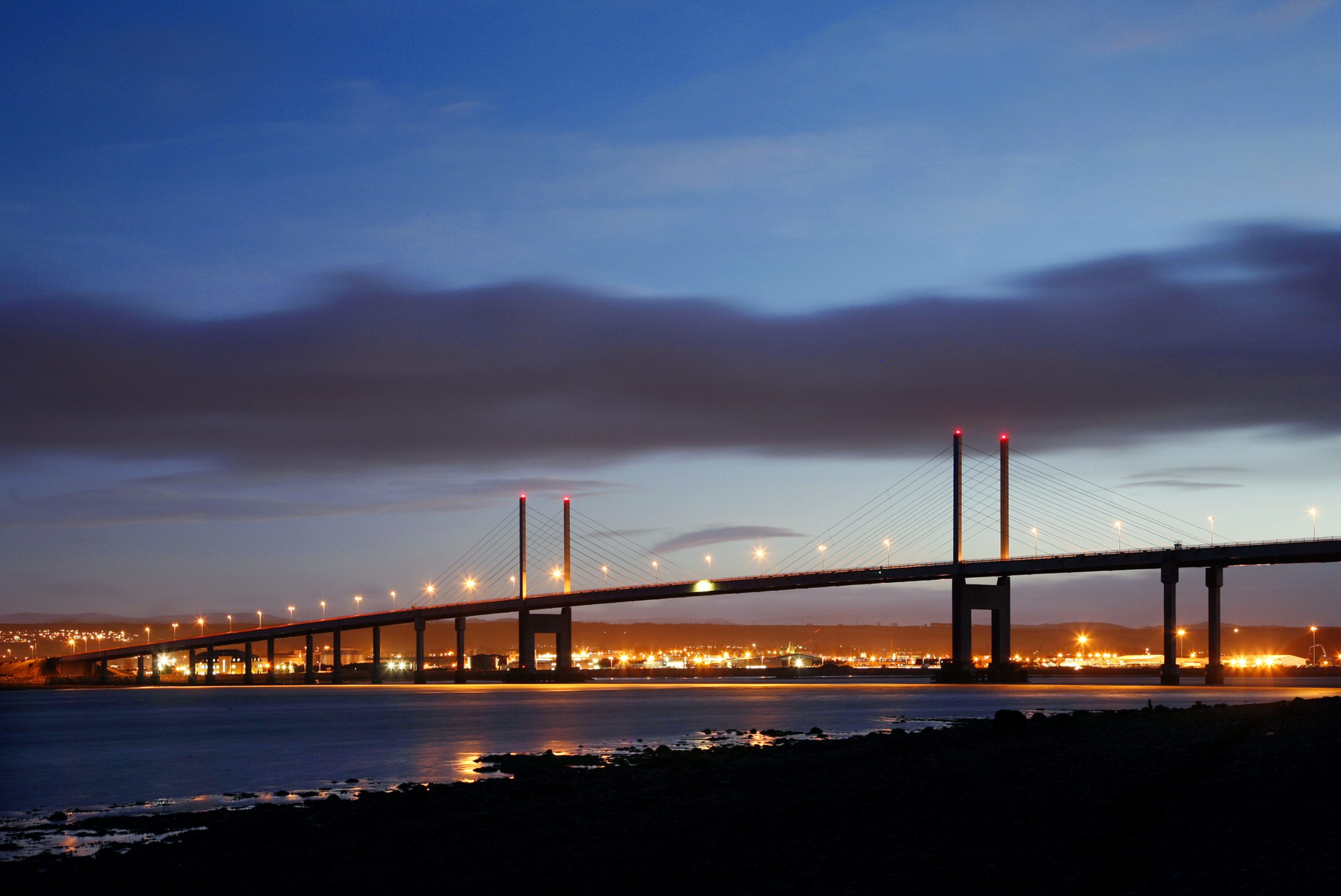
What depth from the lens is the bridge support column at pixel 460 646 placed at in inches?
4769

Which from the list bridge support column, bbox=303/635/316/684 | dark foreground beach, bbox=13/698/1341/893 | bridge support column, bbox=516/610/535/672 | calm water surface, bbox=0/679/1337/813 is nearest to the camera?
dark foreground beach, bbox=13/698/1341/893

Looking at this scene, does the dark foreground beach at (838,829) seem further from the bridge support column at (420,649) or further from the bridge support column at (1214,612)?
the bridge support column at (420,649)

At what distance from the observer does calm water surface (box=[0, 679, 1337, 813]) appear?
29.5 meters

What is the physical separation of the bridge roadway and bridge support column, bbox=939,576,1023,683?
1.04m

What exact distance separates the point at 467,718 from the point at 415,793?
33.3 meters

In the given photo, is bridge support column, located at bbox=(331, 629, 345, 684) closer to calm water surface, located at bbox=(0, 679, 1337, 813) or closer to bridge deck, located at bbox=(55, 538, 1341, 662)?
bridge deck, located at bbox=(55, 538, 1341, 662)

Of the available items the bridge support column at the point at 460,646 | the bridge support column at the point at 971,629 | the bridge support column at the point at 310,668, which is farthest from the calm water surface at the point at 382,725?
the bridge support column at the point at 310,668

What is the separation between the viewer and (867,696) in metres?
81.7

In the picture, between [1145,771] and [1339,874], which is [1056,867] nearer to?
[1339,874]

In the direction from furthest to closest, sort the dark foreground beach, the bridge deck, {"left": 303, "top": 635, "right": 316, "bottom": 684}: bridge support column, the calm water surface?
{"left": 303, "top": 635, "right": 316, "bottom": 684}: bridge support column
the bridge deck
the calm water surface
the dark foreground beach

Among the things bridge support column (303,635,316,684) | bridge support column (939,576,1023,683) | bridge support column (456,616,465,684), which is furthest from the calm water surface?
bridge support column (303,635,316,684)

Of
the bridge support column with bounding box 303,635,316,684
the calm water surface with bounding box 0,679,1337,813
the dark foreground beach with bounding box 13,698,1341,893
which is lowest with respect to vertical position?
the bridge support column with bounding box 303,635,316,684

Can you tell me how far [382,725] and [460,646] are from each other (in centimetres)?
7620

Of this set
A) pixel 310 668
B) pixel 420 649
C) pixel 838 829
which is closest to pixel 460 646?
pixel 420 649
